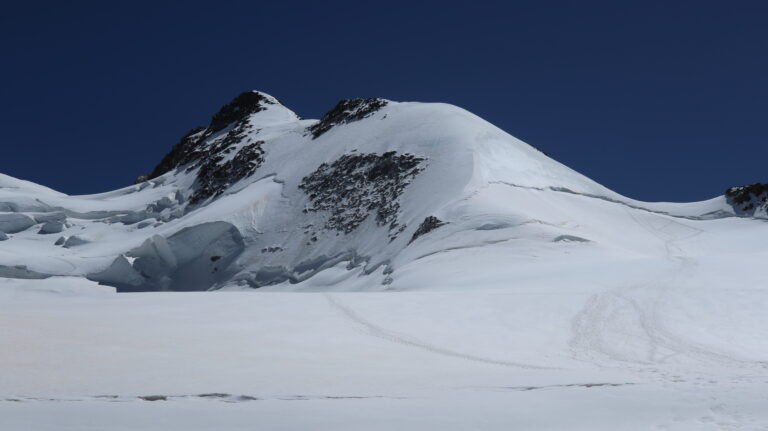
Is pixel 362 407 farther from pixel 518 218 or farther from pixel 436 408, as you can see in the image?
pixel 518 218

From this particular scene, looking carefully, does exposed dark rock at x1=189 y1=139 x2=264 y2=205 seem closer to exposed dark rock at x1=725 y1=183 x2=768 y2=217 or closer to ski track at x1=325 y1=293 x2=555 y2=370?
exposed dark rock at x1=725 y1=183 x2=768 y2=217

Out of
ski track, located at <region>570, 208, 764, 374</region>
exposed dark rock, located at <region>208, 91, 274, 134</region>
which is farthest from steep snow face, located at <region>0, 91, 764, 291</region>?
exposed dark rock, located at <region>208, 91, 274, 134</region>

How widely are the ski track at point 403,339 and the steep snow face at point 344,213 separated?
14.8m

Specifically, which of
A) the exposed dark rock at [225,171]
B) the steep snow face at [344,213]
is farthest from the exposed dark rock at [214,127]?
the steep snow face at [344,213]

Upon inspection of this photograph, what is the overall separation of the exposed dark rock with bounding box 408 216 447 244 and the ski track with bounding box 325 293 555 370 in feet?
75.9

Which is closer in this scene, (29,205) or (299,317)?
(299,317)

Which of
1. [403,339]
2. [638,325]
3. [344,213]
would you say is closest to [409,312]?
[403,339]

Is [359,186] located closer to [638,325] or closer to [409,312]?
[409,312]

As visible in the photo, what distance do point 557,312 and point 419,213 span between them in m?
29.7

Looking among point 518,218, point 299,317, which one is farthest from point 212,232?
point 299,317

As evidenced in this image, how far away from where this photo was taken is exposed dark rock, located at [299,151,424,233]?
53.8 meters

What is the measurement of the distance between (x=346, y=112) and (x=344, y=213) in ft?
71.9

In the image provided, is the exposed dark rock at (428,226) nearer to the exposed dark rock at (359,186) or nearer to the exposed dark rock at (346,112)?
the exposed dark rock at (359,186)

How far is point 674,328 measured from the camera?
17078 mm
